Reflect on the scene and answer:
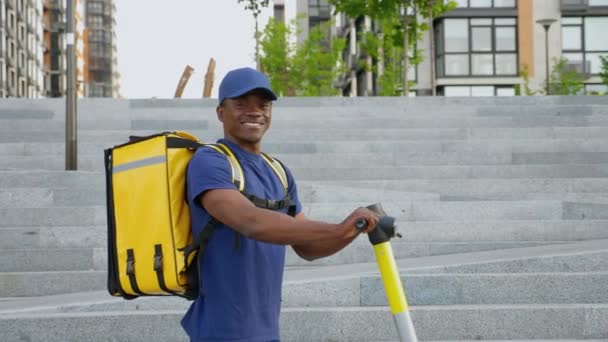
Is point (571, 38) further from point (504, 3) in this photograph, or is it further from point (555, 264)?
point (555, 264)

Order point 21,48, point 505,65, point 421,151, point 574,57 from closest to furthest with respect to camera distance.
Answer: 1. point 421,151
2. point 505,65
3. point 574,57
4. point 21,48

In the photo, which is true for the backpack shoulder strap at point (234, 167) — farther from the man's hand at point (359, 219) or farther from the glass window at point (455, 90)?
the glass window at point (455, 90)

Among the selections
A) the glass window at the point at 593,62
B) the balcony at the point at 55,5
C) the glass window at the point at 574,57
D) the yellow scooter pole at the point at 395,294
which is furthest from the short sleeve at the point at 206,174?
the balcony at the point at 55,5

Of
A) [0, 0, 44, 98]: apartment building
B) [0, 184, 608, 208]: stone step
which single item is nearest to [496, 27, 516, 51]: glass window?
[0, 184, 608, 208]: stone step

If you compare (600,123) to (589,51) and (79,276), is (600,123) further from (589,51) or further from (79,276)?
(589,51)

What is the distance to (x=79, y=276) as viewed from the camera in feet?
28.6

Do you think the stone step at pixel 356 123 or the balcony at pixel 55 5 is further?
the balcony at pixel 55 5

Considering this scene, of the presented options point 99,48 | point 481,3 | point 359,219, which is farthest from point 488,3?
point 99,48

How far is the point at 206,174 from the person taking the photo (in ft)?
9.26

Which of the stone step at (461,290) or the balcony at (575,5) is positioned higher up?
the balcony at (575,5)

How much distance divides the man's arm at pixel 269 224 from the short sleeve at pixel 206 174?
2cm

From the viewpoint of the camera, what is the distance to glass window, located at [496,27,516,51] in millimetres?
48625

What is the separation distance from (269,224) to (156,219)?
0.39 m

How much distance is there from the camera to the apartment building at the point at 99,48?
510 feet
